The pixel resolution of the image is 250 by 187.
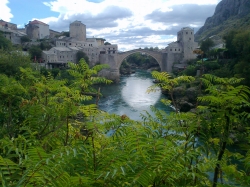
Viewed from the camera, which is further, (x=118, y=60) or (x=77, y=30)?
(x=77, y=30)

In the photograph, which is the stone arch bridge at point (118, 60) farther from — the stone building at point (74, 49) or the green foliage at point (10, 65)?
the green foliage at point (10, 65)

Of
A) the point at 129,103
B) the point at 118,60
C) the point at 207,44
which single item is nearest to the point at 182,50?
the point at 207,44

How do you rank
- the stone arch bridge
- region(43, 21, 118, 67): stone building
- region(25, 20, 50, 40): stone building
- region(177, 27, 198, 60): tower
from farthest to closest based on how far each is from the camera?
region(25, 20, 50, 40): stone building → the stone arch bridge → region(177, 27, 198, 60): tower → region(43, 21, 118, 67): stone building

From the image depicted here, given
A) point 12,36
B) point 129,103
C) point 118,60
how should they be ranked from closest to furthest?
1. point 129,103
2. point 12,36
3. point 118,60

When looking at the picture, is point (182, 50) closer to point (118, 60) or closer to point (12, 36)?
point (118, 60)

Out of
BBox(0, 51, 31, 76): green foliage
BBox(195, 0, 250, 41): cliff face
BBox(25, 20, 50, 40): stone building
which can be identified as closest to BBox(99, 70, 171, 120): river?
BBox(0, 51, 31, 76): green foliage

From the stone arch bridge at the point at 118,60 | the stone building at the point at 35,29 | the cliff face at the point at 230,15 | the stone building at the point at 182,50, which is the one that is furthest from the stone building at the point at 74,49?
the cliff face at the point at 230,15

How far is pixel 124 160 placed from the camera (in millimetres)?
1474

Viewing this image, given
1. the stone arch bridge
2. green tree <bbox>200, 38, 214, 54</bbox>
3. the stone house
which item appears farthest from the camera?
the stone house

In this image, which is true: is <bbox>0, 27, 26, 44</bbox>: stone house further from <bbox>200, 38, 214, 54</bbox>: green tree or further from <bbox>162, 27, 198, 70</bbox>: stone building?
<bbox>200, 38, 214, 54</bbox>: green tree

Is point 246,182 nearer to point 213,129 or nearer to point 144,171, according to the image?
point 213,129

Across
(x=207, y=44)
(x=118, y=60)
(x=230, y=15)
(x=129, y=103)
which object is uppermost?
(x=230, y=15)

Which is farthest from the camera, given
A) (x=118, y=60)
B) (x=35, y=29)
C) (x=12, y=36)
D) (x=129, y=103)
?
(x=35, y=29)

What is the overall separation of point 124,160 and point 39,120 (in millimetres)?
1589
